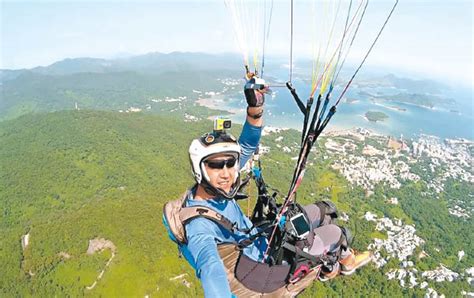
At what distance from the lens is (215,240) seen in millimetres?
2373

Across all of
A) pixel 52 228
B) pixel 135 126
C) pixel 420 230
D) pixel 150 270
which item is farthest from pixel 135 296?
pixel 135 126

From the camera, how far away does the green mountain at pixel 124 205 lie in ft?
101

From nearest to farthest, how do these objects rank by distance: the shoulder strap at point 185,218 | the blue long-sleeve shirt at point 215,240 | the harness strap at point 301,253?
the blue long-sleeve shirt at point 215,240 < the shoulder strap at point 185,218 < the harness strap at point 301,253

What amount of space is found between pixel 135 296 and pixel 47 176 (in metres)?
29.0

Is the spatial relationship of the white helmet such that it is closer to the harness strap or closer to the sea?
the harness strap

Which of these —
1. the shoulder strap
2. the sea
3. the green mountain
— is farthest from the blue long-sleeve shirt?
the sea

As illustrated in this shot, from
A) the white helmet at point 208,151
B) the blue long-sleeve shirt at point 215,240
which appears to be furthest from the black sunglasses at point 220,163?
the blue long-sleeve shirt at point 215,240

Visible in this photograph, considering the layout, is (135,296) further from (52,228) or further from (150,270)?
(52,228)

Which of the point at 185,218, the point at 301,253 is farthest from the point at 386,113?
the point at 185,218

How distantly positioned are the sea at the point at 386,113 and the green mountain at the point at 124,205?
18.8 m

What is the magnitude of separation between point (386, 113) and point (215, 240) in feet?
370

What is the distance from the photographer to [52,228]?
3597 cm

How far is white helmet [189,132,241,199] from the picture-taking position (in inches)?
98.9

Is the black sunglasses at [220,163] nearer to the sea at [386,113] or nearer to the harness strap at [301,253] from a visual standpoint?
the harness strap at [301,253]
